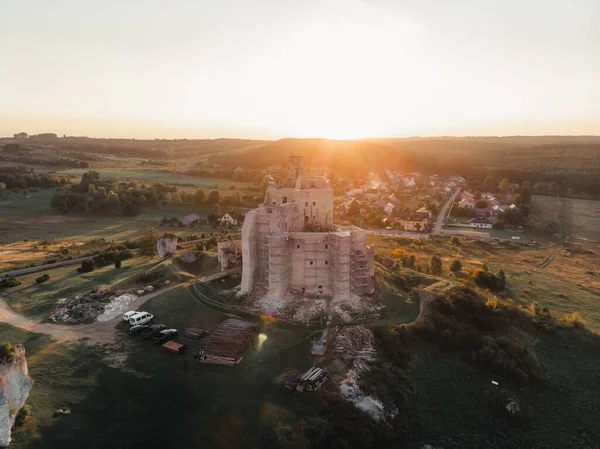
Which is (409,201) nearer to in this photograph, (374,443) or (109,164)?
(374,443)

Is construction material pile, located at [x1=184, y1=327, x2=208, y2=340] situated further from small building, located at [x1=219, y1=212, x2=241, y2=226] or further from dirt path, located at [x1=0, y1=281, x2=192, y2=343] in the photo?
small building, located at [x1=219, y1=212, x2=241, y2=226]

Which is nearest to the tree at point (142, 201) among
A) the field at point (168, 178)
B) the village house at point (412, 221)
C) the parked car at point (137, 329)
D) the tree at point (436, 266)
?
the field at point (168, 178)

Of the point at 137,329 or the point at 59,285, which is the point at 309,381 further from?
the point at 59,285

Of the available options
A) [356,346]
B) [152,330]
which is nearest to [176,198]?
[152,330]

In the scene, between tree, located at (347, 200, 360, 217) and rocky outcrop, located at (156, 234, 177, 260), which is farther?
tree, located at (347, 200, 360, 217)

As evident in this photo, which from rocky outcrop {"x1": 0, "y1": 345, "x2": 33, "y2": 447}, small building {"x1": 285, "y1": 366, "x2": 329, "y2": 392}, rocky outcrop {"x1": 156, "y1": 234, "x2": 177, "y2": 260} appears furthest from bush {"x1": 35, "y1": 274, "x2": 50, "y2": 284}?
small building {"x1": 285, "y1": 366, "x2": 329, "y2": 392}

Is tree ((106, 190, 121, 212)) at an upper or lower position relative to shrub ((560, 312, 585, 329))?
upper

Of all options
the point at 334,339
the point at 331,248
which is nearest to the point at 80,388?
the point at 334,339
